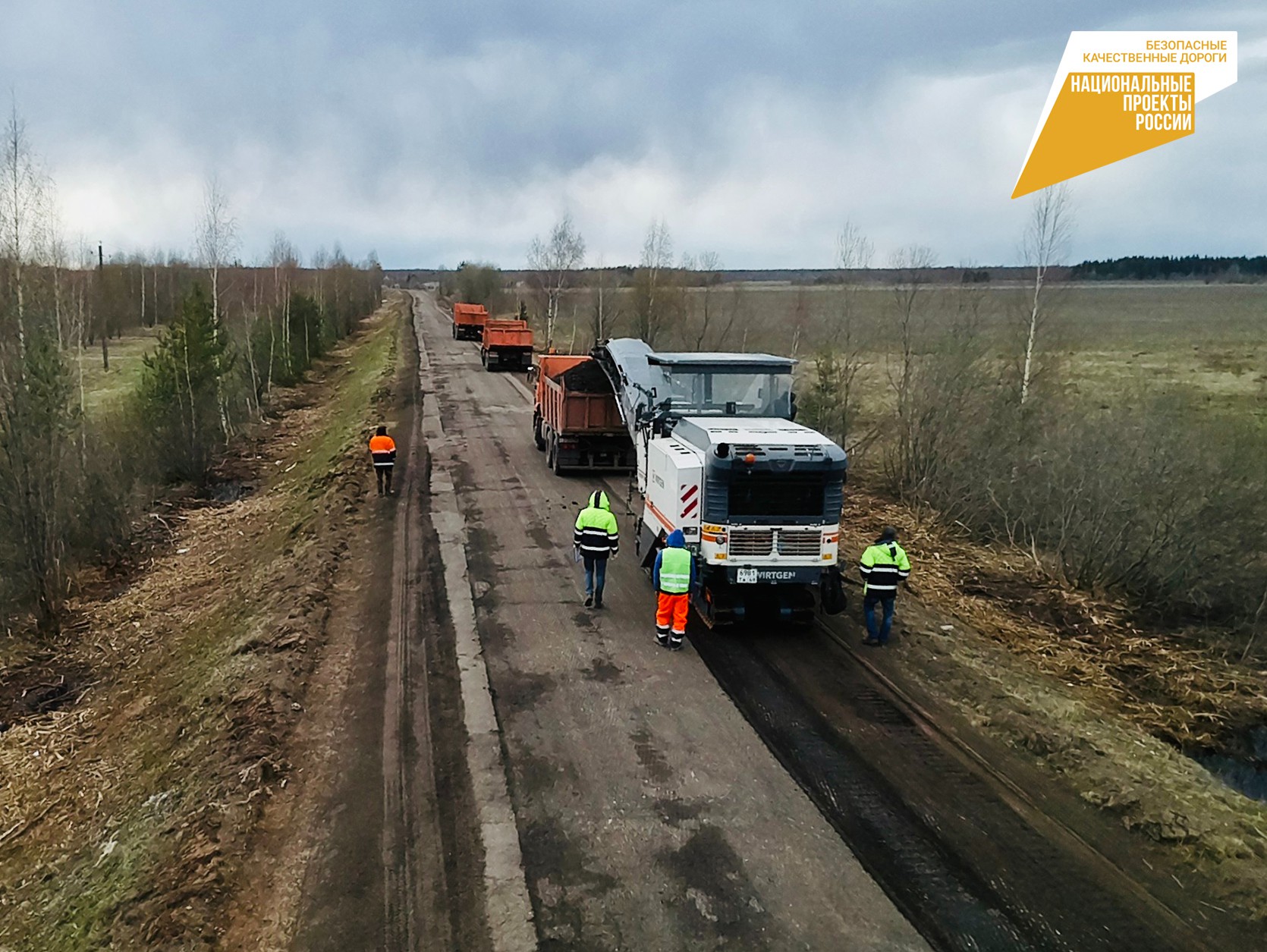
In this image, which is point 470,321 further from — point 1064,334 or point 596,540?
point 596,540

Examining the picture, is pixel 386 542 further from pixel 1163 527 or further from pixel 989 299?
pixel 989 299

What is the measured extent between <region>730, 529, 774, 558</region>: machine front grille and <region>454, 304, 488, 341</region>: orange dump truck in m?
50.8

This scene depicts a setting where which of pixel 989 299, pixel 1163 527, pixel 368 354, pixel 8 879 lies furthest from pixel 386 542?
pixel 368 354

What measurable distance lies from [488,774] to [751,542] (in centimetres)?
433

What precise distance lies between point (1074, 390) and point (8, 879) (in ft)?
84.7

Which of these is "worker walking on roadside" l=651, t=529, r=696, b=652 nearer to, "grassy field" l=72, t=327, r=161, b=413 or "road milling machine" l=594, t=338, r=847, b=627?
"road milling machine" l=594, t=338, r=847, b=627

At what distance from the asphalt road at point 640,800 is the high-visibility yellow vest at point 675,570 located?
839mm

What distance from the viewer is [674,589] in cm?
1022

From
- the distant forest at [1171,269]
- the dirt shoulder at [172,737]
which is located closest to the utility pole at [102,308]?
the dirt shoulder at [172,737]

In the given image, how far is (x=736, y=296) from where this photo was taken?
143ft

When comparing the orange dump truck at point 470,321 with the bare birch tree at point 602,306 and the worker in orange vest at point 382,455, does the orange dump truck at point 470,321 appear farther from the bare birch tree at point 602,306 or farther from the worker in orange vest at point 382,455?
the worker in orange vest at point 382,455

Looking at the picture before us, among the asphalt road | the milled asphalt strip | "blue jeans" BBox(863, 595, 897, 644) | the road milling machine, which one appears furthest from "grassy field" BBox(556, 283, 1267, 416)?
the asphalt road

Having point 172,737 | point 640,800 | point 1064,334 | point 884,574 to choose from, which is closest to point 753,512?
point 884,574

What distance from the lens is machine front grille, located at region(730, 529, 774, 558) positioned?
10391 mm
